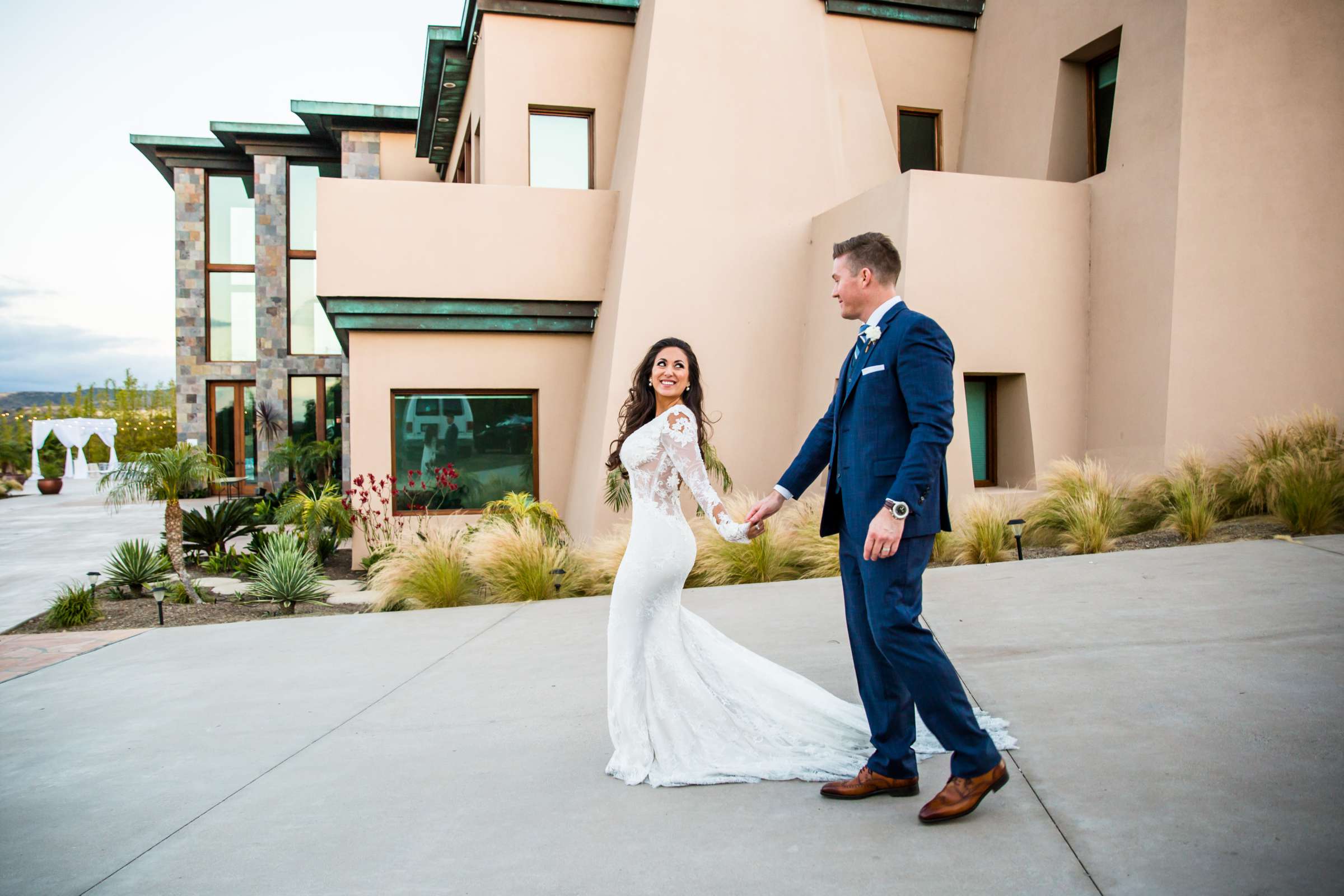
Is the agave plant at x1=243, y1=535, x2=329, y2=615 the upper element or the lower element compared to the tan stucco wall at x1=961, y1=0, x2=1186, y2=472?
lower

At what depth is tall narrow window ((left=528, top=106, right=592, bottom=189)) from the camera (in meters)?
12.6

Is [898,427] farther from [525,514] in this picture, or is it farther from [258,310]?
[258,310]

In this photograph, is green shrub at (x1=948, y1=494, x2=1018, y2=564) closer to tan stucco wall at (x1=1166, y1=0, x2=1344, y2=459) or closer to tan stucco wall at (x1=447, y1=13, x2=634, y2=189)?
tan stucco wall at (x1=1166, y1=0, x2=1344, y2=459)

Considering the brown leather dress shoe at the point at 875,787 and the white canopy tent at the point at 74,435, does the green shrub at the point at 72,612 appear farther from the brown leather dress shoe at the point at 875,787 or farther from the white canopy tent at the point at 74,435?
the white canopy tent at the point at 74,435

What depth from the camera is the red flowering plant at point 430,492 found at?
12164 mm

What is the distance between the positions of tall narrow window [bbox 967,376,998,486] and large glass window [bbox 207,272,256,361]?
65.2 ft

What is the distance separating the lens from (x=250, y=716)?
5160 mm

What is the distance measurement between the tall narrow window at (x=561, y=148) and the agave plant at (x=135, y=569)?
677 centimetres

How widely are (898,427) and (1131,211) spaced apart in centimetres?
802

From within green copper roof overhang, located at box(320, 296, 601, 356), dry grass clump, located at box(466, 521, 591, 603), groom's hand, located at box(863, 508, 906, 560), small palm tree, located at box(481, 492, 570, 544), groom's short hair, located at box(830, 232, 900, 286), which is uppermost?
green copper roof overhang, located at box(320, 296, 601, 356)

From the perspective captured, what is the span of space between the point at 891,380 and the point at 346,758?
3.12m

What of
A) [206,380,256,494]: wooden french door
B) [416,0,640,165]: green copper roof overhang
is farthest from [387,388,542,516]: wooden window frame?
[206,380,256,494]: wooden french door

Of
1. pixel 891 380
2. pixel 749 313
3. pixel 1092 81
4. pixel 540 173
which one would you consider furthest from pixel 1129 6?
pixel 891 380

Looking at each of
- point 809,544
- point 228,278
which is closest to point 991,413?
point 809,544
